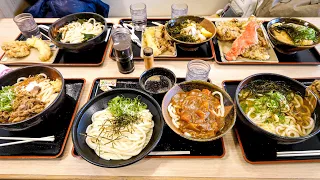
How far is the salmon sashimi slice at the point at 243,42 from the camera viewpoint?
182 centimetres

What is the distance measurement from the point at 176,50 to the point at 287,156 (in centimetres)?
116

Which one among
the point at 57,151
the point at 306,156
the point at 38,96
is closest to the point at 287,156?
the point at 306,156

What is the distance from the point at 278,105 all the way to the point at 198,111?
52 cm

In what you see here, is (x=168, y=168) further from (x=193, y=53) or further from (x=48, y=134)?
(x=193, y=53)

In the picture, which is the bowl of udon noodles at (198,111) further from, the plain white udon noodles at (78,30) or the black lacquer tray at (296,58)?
the plain white udon noodles at (78,30)

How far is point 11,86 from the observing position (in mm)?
1515

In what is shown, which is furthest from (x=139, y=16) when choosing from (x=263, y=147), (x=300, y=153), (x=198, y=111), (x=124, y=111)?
(x=300, y=153)

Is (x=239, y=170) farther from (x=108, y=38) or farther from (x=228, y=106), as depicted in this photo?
(x=108, y=38)

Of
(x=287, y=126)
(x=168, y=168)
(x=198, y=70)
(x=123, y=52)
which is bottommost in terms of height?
(x=168, y=168)

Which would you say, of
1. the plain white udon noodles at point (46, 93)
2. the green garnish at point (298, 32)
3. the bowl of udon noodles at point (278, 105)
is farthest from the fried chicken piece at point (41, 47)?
the green garnish at point (298, 32)

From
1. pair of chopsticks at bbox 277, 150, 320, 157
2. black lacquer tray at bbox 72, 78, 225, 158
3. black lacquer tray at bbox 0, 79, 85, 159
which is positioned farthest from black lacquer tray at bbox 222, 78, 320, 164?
black lacquer tray at bbox 0, 79, 85, 159

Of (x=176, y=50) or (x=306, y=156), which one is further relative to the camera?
(x=176, y=50)

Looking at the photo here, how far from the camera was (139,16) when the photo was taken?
2.12 meters

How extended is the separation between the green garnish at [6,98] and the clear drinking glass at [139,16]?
1.22 meters
